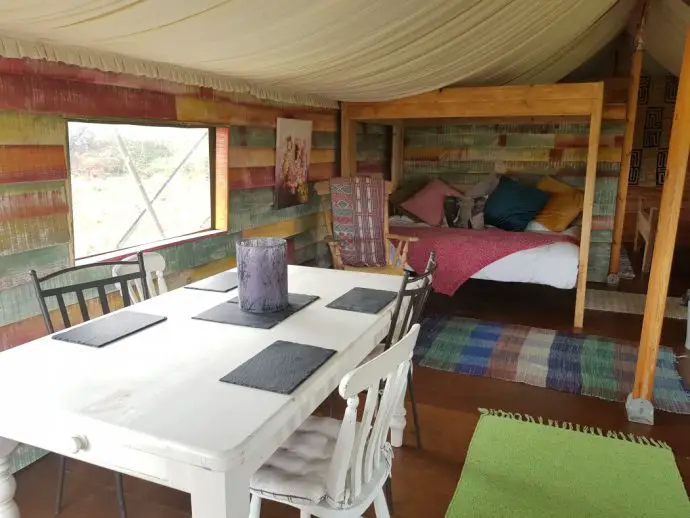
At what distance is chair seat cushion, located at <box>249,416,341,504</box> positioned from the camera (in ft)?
4.80

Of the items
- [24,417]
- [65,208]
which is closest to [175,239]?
[65,208]

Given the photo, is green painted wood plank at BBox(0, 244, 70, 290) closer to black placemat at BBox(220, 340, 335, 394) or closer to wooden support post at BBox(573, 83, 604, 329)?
black placemat at BBox(220, 340, 335, 394)

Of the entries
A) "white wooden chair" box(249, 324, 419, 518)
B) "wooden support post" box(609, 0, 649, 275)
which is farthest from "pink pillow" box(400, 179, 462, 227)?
"white wooden chair" box(249, 324, 419, 518)

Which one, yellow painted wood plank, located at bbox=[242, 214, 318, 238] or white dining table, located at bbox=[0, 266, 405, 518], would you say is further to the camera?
yellow painted wood plank, located at bbox=[242, 214, 318, 238]

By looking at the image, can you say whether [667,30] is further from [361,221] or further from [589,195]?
[361,221]

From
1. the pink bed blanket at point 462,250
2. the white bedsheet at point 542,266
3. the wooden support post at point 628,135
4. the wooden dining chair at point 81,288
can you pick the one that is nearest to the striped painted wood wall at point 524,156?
the wooden support post at point 628,135

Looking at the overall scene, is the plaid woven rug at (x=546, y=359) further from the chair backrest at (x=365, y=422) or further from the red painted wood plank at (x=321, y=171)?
the chair backrest at (x=365, y=422)

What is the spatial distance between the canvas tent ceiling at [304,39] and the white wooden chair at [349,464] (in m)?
1.17

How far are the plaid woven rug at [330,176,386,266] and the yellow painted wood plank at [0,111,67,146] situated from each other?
2194mm

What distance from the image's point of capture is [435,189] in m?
5.62

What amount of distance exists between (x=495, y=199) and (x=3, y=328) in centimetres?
432

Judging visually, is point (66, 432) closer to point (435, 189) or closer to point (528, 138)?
point (435, 189)

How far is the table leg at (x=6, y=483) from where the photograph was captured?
4.58 feet

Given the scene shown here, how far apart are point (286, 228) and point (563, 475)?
2488mm
